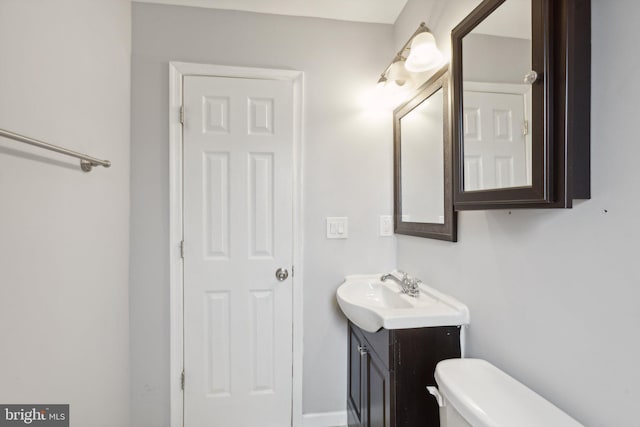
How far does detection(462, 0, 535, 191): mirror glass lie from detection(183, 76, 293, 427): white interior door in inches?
39.6

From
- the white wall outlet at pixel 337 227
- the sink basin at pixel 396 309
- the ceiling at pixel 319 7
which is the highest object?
the ceiling at pixel 319 7

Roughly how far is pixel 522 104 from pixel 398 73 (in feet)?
2.67

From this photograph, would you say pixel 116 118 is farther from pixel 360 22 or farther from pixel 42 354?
pixel 360 22

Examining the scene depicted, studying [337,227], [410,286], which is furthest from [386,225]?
[410,286]

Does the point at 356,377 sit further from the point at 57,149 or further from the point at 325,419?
the point at 57,149

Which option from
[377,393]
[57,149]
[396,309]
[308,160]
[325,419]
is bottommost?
[325,419]

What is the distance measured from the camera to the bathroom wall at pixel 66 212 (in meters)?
0.87

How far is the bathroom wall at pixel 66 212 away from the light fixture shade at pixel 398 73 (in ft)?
4.51

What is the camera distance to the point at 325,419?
1.80 m

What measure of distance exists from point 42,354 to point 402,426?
128cm

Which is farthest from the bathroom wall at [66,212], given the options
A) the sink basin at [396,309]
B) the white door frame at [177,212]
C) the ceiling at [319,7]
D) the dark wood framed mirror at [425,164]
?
the dark wood framed mirror at [425,164]

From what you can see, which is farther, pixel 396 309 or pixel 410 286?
pixel 410 286

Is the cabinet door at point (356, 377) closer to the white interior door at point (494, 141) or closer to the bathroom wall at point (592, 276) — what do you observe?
the bathroom wall at point (592, 276)

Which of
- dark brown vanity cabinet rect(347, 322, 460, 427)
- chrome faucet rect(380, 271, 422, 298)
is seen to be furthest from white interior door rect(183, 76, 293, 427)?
dark brown vanity cabinet rect(347, 322, 460, 427)
